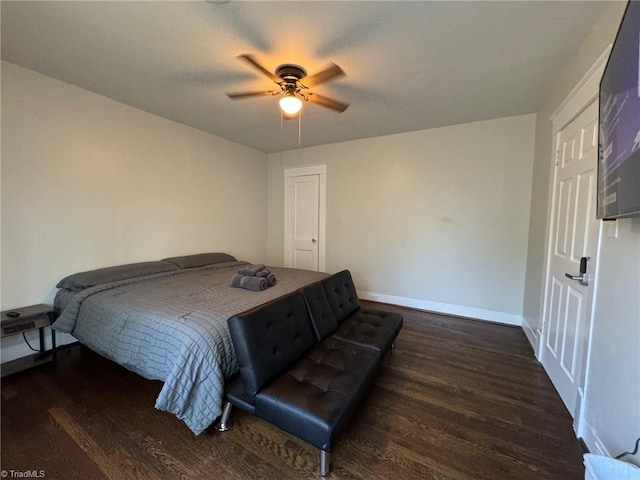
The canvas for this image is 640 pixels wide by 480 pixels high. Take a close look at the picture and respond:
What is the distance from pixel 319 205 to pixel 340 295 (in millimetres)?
2366

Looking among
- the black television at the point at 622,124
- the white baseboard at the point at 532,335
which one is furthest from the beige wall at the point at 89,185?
the white baseboard at the point at 532,335

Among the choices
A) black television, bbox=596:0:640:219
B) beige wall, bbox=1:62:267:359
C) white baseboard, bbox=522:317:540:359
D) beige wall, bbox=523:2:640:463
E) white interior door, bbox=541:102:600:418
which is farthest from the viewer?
white baseboard, bbox=522:317:540:359

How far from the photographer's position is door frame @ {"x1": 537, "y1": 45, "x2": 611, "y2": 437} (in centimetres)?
156

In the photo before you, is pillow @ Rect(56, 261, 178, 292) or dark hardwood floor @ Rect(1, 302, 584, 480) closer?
dark hardwood floor @ Rect(1, 302, 584, 480)

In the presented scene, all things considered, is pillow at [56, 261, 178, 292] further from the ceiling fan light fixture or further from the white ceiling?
the ceiling fan light fixture

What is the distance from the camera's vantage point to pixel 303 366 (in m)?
1.68

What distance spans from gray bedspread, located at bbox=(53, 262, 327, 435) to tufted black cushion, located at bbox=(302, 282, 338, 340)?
0.31 metres

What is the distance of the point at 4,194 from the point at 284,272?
254 cm

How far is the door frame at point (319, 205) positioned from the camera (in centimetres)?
452

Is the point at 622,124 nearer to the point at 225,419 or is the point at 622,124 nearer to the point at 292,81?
the point at 292,81

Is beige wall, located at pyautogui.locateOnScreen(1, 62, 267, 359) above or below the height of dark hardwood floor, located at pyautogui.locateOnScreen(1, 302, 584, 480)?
above

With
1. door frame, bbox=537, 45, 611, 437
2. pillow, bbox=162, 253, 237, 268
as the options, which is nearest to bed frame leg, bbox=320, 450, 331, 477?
door frame, bbox=537, 45, 611, 437

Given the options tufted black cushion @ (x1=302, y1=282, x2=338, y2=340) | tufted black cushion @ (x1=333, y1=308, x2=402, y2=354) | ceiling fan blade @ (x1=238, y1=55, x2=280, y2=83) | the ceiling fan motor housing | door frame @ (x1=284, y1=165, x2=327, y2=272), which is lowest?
tufted black cushion @ (x1=333, y1=308, x2=402, y2=354)

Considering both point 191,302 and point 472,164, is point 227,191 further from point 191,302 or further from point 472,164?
point 472,164
